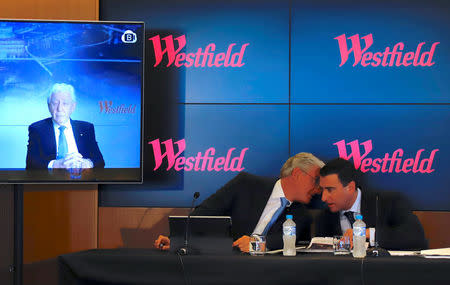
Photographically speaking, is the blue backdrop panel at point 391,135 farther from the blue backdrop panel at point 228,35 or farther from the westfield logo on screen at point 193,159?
the westfield logo on screen at point 193,159

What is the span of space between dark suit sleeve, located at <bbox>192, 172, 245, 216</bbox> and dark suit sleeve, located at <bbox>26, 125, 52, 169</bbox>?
3.59 feet

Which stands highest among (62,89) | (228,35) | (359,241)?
(228,35)

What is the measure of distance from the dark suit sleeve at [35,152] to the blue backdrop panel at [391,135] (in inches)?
69.6

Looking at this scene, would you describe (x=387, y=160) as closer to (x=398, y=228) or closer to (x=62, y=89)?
(x=398, y=228)

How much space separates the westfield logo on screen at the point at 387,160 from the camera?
14.3 feet

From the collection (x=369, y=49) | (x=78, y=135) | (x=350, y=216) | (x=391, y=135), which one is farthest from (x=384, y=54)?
(x=78, y=135)

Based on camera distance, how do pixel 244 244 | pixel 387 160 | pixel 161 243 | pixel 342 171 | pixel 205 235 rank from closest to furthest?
pixel 205 235
pixel 244 244
pixel 161 243
pixel 342 171
pixel 387 160

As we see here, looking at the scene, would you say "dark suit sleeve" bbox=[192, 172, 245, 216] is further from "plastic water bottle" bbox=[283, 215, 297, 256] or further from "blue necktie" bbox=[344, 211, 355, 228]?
"plastic water bottle" bbox=[283, 215, 297, 256]

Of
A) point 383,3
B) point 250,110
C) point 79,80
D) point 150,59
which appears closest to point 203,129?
point 250,110

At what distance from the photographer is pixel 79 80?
428cm

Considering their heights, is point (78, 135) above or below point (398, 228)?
above

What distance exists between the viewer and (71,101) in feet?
14.0

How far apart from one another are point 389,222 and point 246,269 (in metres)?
1.47

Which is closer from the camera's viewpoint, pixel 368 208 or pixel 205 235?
pixel 205 235
